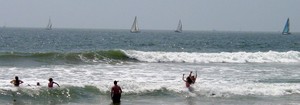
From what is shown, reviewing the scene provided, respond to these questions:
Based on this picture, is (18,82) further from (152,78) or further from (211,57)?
(211,57)

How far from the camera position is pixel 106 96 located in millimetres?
22953

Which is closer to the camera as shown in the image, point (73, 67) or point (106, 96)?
point (106, 96)

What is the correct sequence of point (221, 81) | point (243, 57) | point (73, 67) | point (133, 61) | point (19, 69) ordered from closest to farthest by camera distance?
point (221, 81) → point (19, 69) → point (73, 67) → point (133, 61) → point (243, 57)

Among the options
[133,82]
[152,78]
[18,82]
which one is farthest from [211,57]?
[18,82]

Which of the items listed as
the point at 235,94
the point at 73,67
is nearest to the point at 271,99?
the point at 235,94

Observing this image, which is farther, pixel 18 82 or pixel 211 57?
pixel 211 57

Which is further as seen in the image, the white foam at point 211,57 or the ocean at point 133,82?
the white foam at point 211,57

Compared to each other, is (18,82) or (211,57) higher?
(18,82)

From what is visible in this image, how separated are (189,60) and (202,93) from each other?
17.7 m

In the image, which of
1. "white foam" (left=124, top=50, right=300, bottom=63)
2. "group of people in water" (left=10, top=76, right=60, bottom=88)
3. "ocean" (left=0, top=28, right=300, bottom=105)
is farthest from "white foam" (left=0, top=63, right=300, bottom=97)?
"white foam" (left=124, top=50, right=300, bottom=63)

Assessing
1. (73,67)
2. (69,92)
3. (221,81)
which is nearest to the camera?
(69,92)

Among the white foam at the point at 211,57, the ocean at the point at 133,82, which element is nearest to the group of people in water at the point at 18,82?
the ocean at the point at 133,82

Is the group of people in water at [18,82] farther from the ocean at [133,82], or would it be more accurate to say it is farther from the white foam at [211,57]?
the white foam at [211,57]

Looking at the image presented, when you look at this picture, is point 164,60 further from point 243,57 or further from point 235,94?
point 235,94
